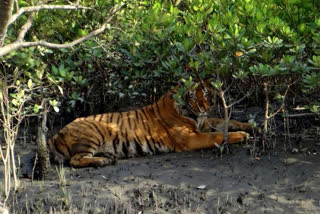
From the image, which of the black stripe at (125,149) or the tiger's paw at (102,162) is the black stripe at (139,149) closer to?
the black stripe at (125,149)

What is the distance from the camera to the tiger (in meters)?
6.71

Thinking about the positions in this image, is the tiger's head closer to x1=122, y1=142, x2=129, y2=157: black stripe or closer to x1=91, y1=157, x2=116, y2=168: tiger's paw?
x1=122, y1=142, x2=129, y2=157: black stripe

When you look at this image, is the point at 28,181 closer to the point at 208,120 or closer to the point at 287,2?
the point at 208,120

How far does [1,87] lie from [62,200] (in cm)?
152

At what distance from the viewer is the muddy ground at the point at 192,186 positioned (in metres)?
5.26

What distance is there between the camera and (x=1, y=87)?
587 cm

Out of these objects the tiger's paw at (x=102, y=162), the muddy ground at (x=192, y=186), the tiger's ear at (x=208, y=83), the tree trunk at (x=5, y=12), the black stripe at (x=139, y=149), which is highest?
the tree trunk at (x=5, y=12)

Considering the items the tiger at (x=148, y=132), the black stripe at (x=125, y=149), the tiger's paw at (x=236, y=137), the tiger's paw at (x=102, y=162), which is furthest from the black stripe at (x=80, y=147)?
the tiger's paw at (x=236, y=137)

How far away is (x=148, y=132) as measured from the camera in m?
7.05

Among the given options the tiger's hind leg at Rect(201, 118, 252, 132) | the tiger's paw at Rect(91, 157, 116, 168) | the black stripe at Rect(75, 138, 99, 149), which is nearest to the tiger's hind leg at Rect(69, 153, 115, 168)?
the tiger's paw at Rect(91, 157, 116, 168)

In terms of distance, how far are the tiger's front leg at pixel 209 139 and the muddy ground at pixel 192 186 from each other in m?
0.17

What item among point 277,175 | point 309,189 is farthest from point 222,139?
point 309,189

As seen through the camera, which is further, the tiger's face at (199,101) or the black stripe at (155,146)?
the black stripe at (155,146)

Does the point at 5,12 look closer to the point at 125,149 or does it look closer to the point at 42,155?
the point at 42,155
